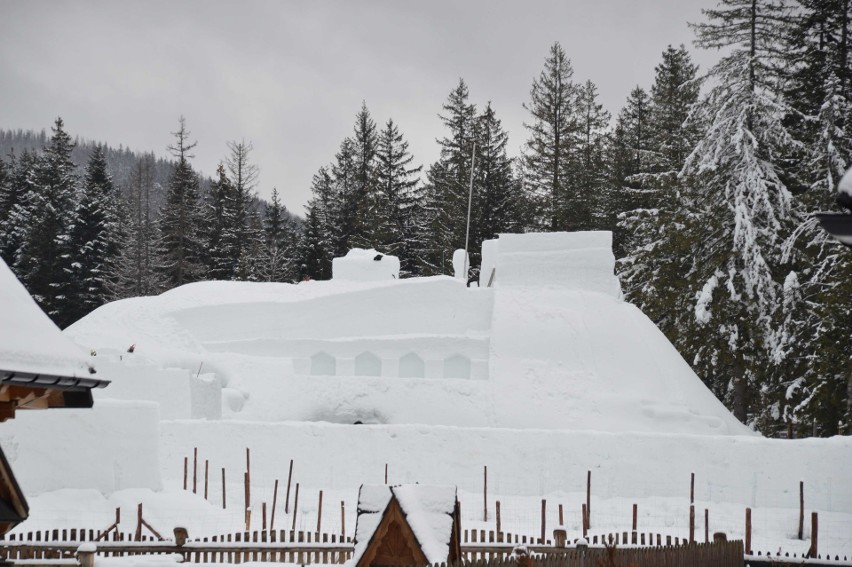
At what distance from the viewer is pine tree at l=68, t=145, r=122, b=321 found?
38.8 meters

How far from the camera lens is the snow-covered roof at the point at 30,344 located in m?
4.27

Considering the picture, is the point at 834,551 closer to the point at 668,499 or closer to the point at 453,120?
the point at 668,499

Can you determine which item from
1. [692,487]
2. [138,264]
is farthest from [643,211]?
[138,264]

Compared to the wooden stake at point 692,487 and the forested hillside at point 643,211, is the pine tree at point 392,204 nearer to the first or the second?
the forested hillside at point 643,211

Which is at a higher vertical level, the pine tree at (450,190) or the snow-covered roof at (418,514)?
the pine tree at (450,190)

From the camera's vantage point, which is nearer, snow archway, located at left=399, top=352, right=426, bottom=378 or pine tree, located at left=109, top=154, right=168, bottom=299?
snow archway, located at left=399, top=352, right=426, bottom=378

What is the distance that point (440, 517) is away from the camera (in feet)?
17.2

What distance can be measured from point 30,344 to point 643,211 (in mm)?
27229

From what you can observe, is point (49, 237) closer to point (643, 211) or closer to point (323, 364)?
point (323, 364)

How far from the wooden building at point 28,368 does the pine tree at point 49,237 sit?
1396 inches

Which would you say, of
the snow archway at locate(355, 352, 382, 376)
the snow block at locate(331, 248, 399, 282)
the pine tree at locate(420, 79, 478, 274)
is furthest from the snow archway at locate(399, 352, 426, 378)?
the pine tree at locate(420, 79, 478, 274)

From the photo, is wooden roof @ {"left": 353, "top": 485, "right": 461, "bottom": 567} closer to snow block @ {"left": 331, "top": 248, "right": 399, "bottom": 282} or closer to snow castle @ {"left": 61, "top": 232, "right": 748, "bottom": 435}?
snow castle @ {"left": 61, "top": 232, "right": 748, "bottom": 435}

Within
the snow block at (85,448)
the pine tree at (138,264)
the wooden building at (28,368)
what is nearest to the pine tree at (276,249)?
the pine tree at (138,264)

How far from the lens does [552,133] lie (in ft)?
137
